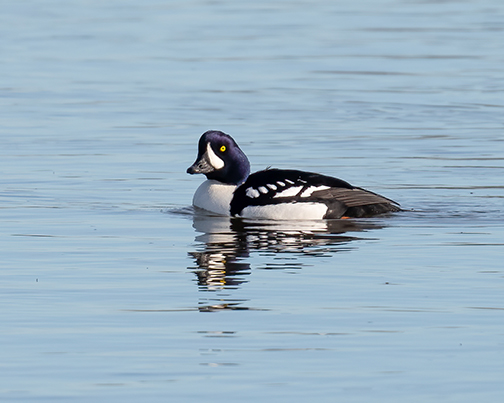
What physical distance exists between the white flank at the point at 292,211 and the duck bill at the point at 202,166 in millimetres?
954

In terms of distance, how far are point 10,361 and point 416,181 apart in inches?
354

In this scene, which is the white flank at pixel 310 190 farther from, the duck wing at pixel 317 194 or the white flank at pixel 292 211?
the white flank at pixel 292 211

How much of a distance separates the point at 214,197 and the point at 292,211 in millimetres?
980

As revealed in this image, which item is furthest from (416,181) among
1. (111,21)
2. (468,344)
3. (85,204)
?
(111,21)

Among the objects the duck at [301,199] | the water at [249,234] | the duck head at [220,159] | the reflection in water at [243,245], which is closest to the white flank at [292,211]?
the duck at [301,199]

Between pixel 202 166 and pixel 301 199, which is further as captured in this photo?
pixel 202 166

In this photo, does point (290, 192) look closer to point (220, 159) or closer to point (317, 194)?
point (317, 194)

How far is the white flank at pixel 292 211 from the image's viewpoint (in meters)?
13.7

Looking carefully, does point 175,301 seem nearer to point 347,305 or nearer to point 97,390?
point 347,305

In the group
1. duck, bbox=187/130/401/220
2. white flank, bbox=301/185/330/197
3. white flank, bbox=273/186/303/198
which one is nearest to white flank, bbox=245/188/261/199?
duck, bbox=187/130/401/220

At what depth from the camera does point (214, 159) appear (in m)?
14.4

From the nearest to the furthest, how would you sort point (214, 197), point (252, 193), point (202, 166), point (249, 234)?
point (249, 234)
point (252, 193)
point (214, 197)
point (202, 166)

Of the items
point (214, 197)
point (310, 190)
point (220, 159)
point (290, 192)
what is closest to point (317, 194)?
point (310, 190)

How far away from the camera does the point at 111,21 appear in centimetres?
3784
